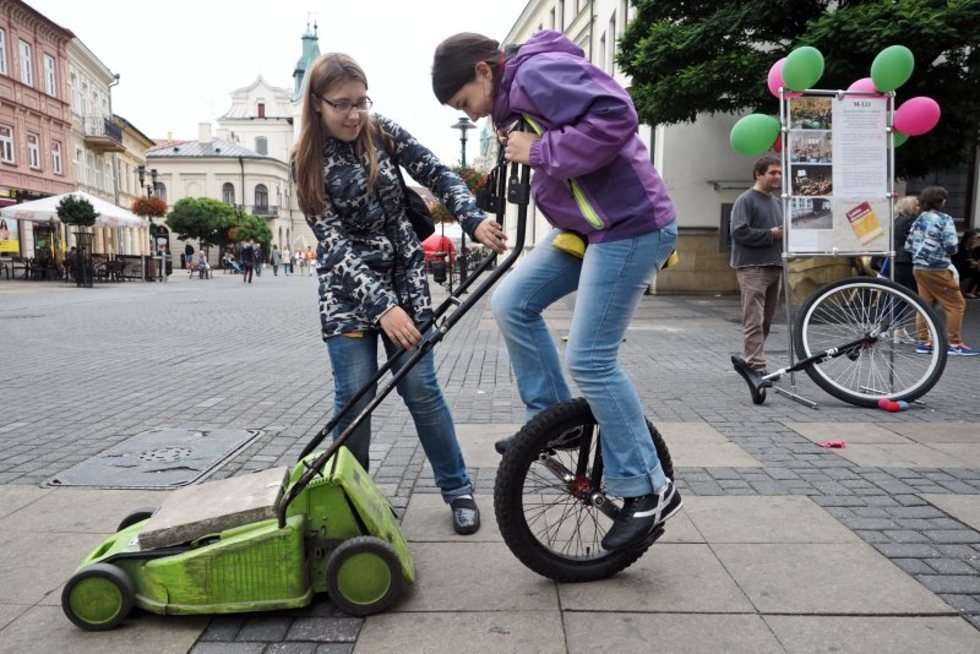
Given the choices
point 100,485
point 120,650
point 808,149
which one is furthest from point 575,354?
point 808,149

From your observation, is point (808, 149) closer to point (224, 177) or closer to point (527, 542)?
point (527, 542)

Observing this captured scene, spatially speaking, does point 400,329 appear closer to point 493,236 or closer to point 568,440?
point 493,236

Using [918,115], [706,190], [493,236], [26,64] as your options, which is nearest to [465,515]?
[493,236]

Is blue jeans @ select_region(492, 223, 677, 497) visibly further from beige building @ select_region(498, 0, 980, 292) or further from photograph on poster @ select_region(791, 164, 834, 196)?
beige building @ select_region(498, 0, 980, 292)

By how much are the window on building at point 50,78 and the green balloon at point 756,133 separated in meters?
38.4

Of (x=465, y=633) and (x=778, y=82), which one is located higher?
(x=778, y=82)

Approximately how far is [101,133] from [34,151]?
7.93 m

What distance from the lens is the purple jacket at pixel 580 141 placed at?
2049 millimetres

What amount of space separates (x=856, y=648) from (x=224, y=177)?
91.8m

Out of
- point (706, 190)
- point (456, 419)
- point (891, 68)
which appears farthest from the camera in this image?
Answer: point (706, 190)

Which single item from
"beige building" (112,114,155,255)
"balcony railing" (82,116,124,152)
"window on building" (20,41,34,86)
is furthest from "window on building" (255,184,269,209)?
"window on building" (20,41,34,86)

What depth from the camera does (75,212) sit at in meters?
24.5

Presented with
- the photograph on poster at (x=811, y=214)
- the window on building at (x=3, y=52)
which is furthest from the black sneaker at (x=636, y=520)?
the window on building at (x=3, y=52)

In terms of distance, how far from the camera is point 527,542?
7.73 feet
